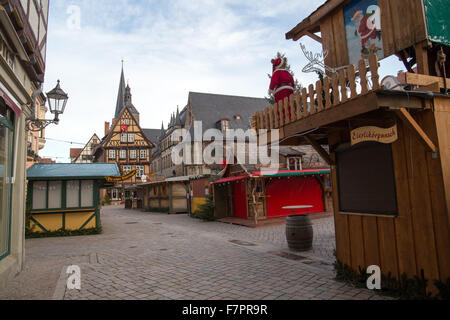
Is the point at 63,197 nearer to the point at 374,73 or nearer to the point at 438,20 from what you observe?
the point at 374,73

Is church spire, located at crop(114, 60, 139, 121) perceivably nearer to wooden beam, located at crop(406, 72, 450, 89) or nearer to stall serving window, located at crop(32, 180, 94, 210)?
stall serving window, located at crop(32, 180, 94, 210)

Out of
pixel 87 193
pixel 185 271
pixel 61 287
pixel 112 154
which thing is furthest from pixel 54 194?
pixel 112 154

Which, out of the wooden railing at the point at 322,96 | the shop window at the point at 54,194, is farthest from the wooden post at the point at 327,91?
the shop window at the point at 54,194

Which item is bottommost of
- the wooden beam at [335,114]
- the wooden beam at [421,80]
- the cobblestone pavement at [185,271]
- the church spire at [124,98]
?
the cobblestone pavement at [185,271]

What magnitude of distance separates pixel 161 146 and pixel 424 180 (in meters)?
47.9

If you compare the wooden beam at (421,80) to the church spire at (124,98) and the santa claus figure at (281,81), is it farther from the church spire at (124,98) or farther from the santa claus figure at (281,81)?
the church spire at (124,98)

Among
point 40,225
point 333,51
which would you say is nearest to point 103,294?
point 333,51

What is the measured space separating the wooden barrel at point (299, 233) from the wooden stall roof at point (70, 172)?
27.3 feet

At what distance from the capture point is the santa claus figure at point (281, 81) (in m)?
6.27

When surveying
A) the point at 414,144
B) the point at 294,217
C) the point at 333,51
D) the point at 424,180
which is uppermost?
the point at 333,51

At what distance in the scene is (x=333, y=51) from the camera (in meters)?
6.36

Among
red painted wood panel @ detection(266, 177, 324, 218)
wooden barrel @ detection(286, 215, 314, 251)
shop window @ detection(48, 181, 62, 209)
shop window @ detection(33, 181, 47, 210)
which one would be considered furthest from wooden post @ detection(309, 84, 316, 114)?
shop window @ detection(33, 181, 47, 210)

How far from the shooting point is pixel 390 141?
13.9ft
